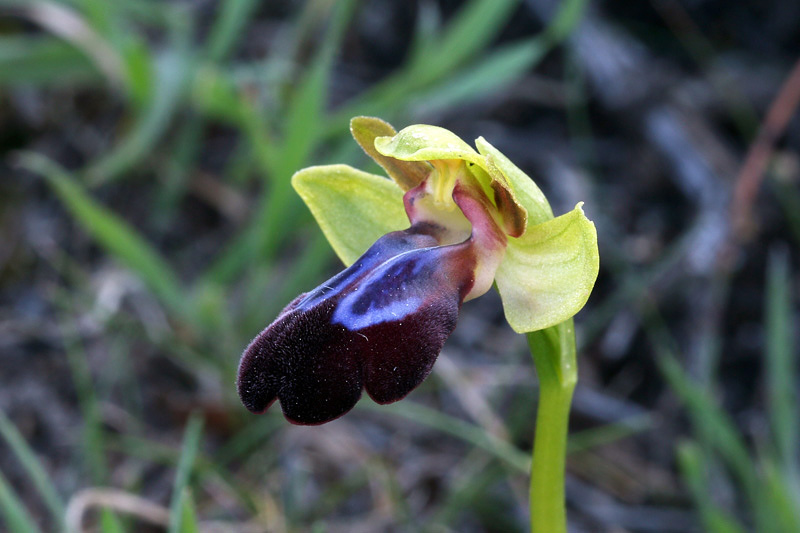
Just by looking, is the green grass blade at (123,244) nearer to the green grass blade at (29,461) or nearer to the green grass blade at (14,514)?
the green grass blade at (29,461)

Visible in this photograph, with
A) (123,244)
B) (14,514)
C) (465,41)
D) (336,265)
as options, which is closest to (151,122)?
(123,244)

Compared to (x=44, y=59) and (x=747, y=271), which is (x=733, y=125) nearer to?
(x=747, y=271)

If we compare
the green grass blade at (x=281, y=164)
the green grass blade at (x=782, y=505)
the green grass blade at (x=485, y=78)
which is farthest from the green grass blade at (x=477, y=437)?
the green grass blade at (x=485, y=78)

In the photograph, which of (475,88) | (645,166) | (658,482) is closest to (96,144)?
(475,88)

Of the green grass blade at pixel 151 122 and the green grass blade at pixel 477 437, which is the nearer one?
the green grass blade at pixel 477 437

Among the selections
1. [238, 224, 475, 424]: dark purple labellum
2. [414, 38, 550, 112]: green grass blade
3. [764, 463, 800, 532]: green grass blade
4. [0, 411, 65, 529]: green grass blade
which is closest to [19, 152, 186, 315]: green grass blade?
[0, 411, 65, 529]: green grass blade

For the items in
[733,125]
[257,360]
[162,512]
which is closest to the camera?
[257,360]

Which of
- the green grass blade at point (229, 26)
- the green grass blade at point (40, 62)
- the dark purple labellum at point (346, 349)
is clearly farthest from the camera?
the green grass blade at point (229, 26)
